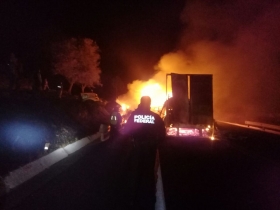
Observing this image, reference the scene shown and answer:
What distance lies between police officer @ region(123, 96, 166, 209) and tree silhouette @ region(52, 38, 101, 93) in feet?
148

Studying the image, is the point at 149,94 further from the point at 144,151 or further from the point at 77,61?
the point at 144,151

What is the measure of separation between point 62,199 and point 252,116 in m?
45.9

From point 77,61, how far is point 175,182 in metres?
48.6

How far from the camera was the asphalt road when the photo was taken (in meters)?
9.63

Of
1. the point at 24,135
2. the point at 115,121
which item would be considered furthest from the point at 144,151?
the point at 115,121

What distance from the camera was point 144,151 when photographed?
9.19 m

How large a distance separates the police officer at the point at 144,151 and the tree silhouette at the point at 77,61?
4500 centimetres

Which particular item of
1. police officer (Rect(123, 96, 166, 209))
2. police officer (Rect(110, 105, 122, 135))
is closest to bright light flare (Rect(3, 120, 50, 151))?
police officer (Rect(110, 105, 122, 135))

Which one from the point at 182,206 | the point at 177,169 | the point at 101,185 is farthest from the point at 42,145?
the point at 182,206

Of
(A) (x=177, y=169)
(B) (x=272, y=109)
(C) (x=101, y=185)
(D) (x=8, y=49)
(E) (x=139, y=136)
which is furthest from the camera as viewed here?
(B) (x=272, y=109)

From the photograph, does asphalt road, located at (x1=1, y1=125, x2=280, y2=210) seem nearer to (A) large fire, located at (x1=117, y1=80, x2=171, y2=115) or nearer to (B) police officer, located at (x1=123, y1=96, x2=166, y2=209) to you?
(B) police officer, located at (x1=123, y1=96, x2=166, y2=209)

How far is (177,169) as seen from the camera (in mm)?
15008

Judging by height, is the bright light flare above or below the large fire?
below

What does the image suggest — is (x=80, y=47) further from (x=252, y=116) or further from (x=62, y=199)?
(x=62, y=199)
